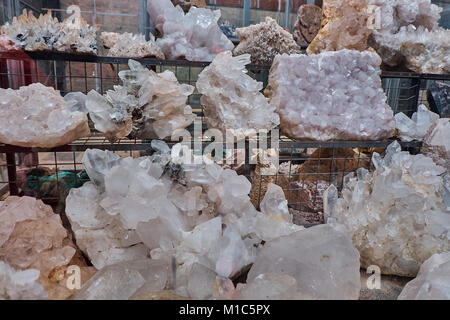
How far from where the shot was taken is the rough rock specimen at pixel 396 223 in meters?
0.90

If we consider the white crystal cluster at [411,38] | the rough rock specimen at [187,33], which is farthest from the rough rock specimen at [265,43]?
the white crystal cluster at [411,38]

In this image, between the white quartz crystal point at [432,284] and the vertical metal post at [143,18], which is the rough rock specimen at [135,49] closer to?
the vertical metal post at [143,18]

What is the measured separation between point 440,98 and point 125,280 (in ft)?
4.75

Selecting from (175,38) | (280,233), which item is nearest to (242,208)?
(280,233)

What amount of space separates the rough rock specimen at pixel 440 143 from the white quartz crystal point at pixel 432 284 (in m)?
0.48

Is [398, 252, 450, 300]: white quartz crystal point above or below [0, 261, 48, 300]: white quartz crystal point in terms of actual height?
below

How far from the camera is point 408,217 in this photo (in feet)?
2.98

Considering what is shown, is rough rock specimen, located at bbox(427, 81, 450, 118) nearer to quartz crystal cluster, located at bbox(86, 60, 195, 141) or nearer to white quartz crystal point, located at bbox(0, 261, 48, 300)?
quartz crystal cluster, located at bbox(86, 60, 195, 141)

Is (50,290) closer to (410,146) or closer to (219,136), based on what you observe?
(219,136)

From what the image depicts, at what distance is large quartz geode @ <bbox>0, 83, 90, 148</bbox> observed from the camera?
881mm

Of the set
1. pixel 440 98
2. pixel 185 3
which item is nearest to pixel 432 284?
pixel 440 98

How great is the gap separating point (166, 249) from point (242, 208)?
248 millimetres

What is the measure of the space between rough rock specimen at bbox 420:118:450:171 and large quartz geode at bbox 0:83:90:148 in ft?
3.74

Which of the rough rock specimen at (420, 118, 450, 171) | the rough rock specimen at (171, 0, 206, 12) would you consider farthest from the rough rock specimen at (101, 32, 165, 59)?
the rough rock specimen at (420, 118, 450, 171)
